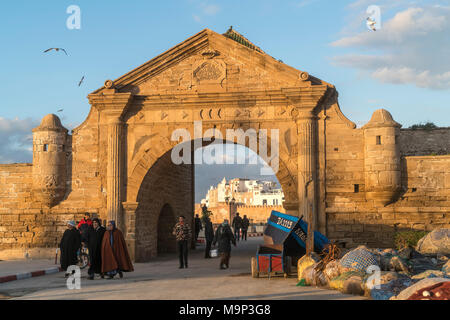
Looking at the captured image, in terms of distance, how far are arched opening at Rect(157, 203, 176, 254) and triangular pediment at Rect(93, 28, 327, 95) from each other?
5812 mm

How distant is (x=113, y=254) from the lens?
40.1ft

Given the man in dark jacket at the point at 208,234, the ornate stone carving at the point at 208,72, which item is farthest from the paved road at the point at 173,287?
the ornate stone carving at the point at 208,72

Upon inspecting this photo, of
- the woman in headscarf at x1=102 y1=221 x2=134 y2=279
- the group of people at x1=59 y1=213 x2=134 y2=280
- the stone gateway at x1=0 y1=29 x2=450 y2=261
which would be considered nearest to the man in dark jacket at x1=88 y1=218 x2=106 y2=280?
the group of people at x1=59 y1=213 x2=134 y2=280

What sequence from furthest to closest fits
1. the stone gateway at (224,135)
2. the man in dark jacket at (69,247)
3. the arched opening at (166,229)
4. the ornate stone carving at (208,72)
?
the arched opening at (166,229), the ornate stone carving at (208,72), the stone gateway at (224,135), the man in dark jacket at (69,247)

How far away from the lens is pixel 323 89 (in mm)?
16172

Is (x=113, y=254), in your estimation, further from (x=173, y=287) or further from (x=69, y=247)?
(x=173, y=287)

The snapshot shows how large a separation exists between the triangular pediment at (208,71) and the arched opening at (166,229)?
19.1 feet

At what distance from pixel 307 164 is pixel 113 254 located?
6.74 metres

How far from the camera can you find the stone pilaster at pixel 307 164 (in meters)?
16.1

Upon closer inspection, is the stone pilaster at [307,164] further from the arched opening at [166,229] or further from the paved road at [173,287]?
the arched opening at [166,229]

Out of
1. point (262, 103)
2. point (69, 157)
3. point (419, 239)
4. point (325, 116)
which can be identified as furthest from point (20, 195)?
point (419, 239)

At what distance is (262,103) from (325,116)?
200 centimetres

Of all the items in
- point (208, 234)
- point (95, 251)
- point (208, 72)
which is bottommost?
point (208, 234)

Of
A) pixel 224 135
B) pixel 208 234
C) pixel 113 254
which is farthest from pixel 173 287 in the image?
pixel 208 234
